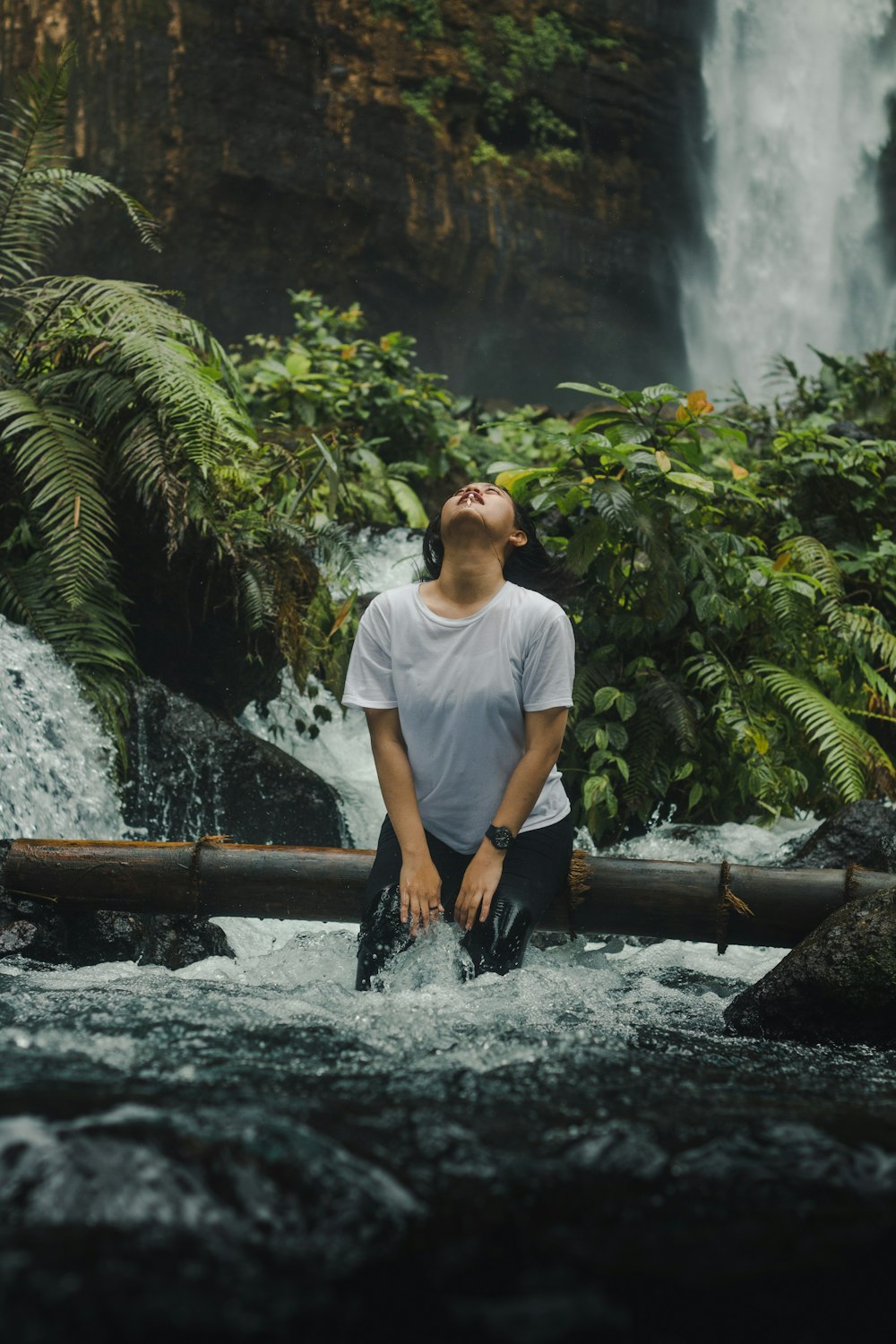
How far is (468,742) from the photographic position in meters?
2.91

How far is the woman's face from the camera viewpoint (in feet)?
9.70

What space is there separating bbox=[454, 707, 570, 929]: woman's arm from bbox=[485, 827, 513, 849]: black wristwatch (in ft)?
0.04

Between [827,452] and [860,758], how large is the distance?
2.69 metres

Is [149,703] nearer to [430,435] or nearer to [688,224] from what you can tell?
[430,435]

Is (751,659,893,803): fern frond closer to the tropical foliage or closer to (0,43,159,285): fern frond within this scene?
the tropical foliage

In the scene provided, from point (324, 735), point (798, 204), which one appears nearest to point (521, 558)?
point (324, 735)

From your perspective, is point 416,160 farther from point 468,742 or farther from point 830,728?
point 468,742

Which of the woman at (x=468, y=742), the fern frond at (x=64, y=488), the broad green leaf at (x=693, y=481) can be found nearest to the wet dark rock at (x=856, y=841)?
the broad green leaf at (x=693, y=481)

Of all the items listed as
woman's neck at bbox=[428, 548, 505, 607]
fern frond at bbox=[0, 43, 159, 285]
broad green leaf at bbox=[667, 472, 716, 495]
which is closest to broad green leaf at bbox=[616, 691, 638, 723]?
broad green leaf at bbox=[667, 472, 716, 495]

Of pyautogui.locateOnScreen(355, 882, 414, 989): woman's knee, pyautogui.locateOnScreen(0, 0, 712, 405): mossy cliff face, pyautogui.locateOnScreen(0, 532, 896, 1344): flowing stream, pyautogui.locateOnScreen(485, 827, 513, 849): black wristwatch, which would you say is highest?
pyautogui.locateOnScreen(0, 0, 712, 405): mossy cliff face

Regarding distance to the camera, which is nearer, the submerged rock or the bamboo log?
the submerged rock

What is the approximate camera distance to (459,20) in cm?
1488

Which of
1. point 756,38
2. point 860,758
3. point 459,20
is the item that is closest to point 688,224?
point 756,38

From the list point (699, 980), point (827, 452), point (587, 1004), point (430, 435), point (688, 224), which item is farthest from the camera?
point (688, 224)
